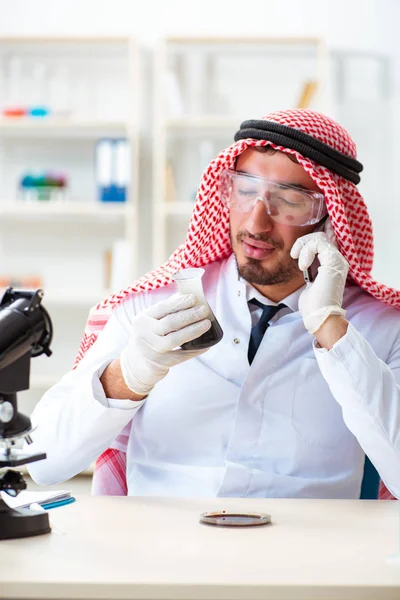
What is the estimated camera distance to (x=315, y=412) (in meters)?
1.78

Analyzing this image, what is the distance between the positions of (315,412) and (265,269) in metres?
0.32

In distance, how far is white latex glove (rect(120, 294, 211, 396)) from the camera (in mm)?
1518

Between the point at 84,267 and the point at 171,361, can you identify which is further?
the point at 84,267

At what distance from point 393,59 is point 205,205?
9.82 feet

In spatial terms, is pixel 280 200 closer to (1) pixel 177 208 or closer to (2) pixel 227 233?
(2) pixel 227 233

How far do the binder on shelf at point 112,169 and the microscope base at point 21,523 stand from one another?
10.7 ft

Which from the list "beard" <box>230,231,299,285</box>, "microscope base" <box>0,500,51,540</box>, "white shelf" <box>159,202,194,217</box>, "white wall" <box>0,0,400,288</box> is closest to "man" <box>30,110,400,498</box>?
"beard" <box>230,231,299,285</box>

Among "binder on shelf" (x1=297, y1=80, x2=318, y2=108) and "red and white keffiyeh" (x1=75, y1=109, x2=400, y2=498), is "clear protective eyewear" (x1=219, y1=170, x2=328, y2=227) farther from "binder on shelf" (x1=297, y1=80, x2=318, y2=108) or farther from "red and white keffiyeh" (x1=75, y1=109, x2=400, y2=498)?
"binder on shelf" (x1=297, y1=80, x2=318, y2=108)

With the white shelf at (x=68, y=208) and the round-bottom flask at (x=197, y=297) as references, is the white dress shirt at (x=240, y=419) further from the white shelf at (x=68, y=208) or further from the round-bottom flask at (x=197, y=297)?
the white shelf at (x=68, y=208)

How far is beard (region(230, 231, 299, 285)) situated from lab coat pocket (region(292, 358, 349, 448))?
19cm

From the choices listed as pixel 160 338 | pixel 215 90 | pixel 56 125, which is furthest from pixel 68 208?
pixel 160 338

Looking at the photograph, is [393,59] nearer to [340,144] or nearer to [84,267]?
[84,267]

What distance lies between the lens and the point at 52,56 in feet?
15.0

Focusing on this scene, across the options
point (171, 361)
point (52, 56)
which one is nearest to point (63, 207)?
point (52, 56)
